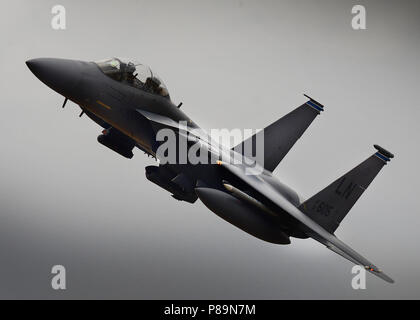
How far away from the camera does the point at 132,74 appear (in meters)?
12.3

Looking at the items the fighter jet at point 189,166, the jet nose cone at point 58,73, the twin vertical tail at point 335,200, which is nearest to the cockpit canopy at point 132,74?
the fighter jet at point 189,166

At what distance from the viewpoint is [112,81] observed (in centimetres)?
1216

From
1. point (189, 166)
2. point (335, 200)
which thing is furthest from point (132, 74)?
point (335, 200)

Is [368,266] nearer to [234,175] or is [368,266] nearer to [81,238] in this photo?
[234,175]

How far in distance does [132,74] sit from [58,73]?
1.49 meters

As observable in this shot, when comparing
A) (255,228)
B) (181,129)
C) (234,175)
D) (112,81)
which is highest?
(112,81)

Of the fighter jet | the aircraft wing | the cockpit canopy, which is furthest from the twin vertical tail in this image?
the cockpit canopy

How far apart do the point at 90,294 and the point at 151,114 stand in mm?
4219

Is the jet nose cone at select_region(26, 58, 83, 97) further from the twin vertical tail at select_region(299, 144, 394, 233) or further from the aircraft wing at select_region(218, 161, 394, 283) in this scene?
the twin vertical tail at select_region(299, 144, 394, 233)

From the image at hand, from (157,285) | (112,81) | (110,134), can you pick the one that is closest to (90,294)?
(157,285)

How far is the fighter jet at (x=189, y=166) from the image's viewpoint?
38.7 feet

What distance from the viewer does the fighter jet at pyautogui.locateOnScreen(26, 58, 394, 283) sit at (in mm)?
Result: 11781

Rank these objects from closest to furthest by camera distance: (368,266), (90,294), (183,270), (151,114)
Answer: (368,266), (151,114), (90,294), (183,270)

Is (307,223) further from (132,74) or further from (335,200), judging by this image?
(132,74)
